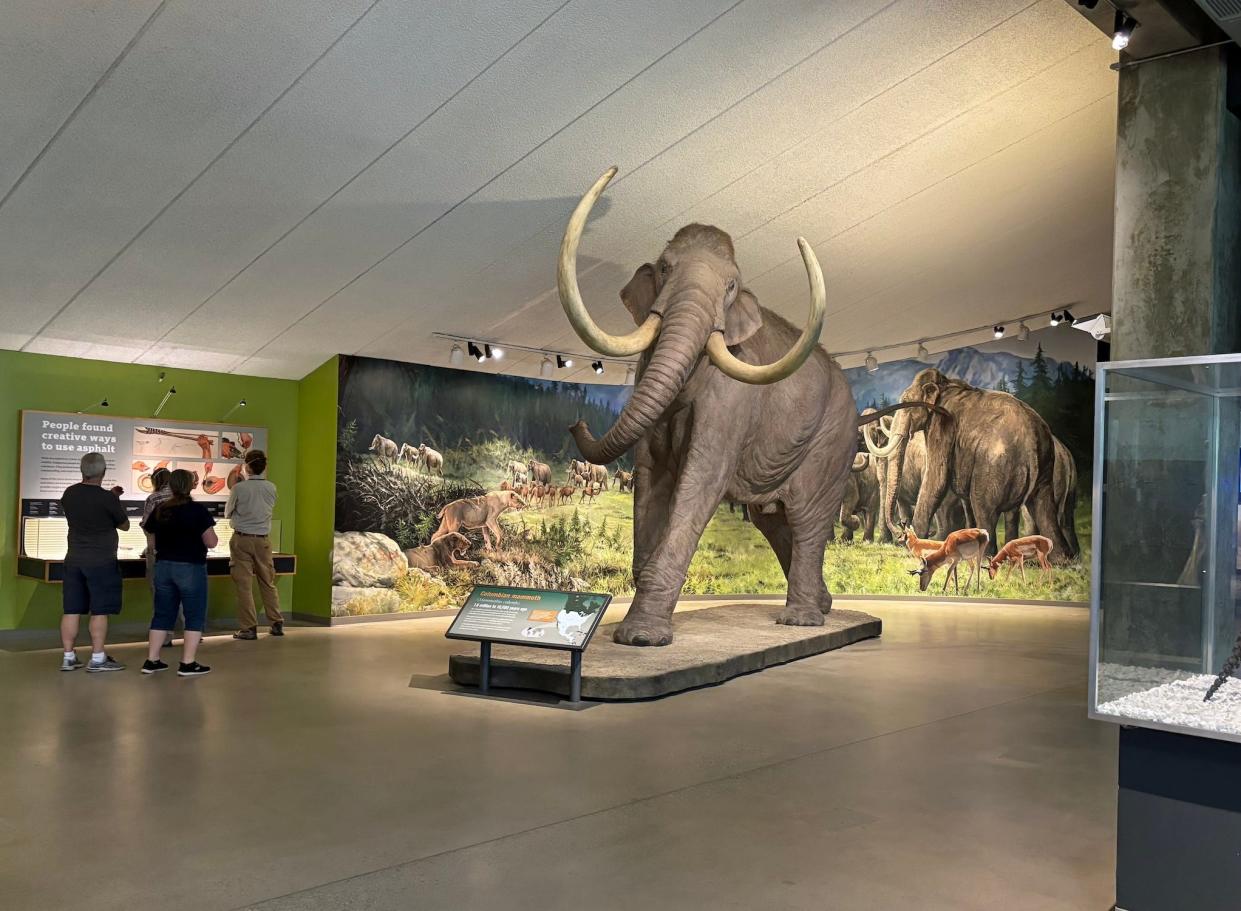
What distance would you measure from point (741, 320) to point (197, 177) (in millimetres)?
3616

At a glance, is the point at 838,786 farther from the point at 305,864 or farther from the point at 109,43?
the point at 109,43

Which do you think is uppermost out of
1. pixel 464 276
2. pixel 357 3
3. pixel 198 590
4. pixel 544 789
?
pixel 357 3

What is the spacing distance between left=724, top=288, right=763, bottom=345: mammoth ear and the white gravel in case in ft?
15.5

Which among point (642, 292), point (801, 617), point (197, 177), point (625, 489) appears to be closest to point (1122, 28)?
point (642, 292)

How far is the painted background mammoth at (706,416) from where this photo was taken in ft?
22.6

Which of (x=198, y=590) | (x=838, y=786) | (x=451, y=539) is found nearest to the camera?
(x=838, y=786)

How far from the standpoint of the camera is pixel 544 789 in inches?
180

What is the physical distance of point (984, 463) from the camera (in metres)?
13.9

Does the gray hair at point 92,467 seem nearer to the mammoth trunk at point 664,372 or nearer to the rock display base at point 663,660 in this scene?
the rock display base at point 663,660

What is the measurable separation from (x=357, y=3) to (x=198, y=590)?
3.92 metres

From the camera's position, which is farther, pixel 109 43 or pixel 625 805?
pixel 109 43

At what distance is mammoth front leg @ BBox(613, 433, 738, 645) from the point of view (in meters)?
7.45

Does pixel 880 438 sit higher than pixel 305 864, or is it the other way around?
pixel 880 438

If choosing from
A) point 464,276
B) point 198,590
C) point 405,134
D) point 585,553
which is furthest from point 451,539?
point 405,134
